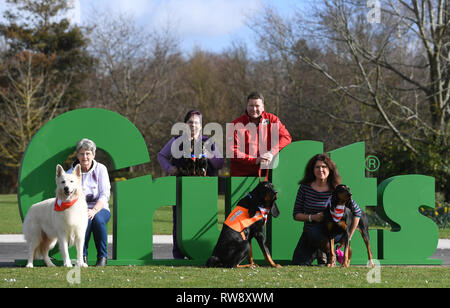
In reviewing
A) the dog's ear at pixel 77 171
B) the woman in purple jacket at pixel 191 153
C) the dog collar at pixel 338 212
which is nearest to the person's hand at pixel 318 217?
the dog collar at pixel 338 212

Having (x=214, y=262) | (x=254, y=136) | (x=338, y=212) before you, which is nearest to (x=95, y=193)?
(x=214, y=262)

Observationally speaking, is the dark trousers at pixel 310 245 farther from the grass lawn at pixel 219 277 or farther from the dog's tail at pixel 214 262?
the dog's tail at pixel 214 262

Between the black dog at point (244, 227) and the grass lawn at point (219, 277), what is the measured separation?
255mm

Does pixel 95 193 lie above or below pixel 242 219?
above

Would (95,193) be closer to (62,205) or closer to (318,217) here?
(62,205)

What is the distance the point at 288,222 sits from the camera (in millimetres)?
7938

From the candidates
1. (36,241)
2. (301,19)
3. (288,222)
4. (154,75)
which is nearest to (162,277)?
(36,241)

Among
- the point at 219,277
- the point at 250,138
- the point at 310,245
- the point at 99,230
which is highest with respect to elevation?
the point at 250,138

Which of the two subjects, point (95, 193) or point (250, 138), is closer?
point (95, 193)

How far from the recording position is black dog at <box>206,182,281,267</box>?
274 inches

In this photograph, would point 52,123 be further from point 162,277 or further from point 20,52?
point 20,52

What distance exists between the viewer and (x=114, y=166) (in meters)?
7.85

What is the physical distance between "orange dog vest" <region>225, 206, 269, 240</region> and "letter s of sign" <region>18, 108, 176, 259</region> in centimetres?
119

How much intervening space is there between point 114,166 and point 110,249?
2.99 m
